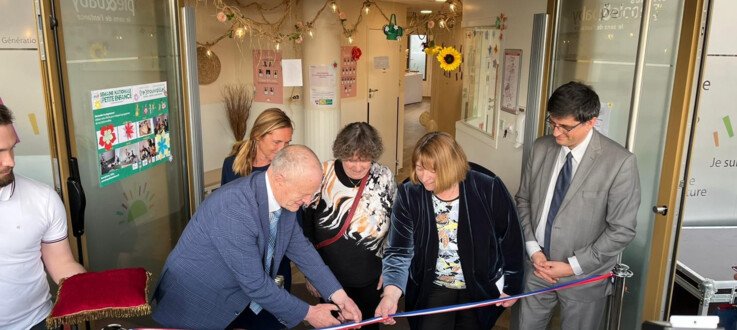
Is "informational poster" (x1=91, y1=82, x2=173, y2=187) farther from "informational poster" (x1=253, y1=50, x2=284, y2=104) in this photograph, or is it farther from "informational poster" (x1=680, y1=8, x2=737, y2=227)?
"informational poster" (x1=680, y1=8, x2=737, y2=227)

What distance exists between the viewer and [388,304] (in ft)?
8.23

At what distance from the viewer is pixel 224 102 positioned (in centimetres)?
674

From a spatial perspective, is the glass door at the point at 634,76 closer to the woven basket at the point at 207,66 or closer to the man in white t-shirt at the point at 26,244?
the man in white t-shirt at the point at 26,244

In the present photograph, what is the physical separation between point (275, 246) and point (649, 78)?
2.07 m

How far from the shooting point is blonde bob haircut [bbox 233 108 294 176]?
3018mm

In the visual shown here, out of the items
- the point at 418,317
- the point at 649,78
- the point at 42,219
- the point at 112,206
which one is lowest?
the point at 418,317

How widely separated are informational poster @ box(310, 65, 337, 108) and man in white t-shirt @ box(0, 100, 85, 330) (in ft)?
15.7

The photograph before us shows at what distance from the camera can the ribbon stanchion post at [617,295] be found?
7.93 feet

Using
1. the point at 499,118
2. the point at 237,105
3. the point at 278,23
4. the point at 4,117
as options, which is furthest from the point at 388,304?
the point at 237,105

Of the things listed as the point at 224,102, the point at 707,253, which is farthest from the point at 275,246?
the point at 224,102

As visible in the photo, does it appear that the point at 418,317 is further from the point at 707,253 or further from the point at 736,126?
the point at 736,126

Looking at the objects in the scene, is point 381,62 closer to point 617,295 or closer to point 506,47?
point 506,47

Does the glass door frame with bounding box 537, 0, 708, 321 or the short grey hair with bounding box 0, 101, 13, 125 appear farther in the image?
the glass door frame with bounding box 537, 0, 708, 321

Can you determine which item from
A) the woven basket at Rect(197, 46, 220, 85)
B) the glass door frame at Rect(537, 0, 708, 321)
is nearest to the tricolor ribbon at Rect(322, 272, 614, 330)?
the glass door frame at Rect(537, 0, 708, 321)
